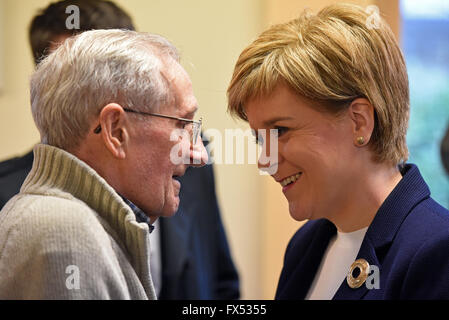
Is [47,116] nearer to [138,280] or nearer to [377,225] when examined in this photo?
[138,280]

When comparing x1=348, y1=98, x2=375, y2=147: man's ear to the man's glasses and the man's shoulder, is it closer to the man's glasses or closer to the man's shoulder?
the man's glasses

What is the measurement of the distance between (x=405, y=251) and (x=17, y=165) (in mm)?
1150

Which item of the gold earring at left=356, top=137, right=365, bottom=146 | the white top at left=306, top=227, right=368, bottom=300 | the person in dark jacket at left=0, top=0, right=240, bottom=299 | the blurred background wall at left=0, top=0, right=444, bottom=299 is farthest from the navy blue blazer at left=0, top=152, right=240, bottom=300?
the gold earring at left=356, top=137, right=365, bottom=146

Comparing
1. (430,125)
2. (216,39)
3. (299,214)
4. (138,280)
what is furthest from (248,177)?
(138,280)

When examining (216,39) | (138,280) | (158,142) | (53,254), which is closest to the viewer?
(53,254)

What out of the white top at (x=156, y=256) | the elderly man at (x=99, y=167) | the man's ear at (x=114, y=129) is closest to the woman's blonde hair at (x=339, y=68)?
the elderly man at (x=99, y=167)

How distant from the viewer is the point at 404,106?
1699 millimetres

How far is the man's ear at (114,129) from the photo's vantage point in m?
1.42

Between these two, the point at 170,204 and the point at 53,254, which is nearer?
the point at 53,254

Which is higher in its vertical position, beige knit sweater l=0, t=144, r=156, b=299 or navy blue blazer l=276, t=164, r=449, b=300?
beige knit sweater l=0, t=144, r=156, b=299

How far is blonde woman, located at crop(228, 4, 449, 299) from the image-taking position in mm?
1615

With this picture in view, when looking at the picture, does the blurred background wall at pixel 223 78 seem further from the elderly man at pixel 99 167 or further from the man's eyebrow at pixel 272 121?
the elderly man at pixel 99 167

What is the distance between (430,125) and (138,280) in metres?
2.39

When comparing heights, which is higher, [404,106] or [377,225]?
[404,106]
